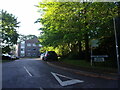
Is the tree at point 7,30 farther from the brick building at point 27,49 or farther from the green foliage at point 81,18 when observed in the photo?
the brick building at point 27,49

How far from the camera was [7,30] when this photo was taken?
26359 millimetres

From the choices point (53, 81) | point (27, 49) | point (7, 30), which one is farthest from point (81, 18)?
point (27, 49)

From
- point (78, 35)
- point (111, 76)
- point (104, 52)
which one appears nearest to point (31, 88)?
point (111, 76)

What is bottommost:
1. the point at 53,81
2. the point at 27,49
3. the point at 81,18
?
the point at 53,81

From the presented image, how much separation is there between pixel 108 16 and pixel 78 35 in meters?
3.02

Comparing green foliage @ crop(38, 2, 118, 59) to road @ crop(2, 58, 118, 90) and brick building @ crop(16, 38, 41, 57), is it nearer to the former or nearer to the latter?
road @ crop(2, 58, 118, 90)

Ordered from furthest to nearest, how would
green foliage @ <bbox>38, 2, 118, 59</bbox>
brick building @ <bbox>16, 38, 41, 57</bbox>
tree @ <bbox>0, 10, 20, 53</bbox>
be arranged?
brick building @ <bbox>16, 38, 41, 57</bbox>, tree @ <bbox>0, 10, 20, 53</bbox>, green foliage @ <bbox>38, 2, 118, 59</bbox>

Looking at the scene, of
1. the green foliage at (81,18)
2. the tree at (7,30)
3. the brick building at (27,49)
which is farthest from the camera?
the brick building at (27,49)

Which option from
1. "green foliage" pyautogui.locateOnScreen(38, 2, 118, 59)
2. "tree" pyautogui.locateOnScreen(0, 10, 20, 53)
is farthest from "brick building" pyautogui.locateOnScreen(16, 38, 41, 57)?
"green foliage" pyautogui.locateOnScreen(38, 2, 118, 59)

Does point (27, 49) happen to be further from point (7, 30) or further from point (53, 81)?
point (53, 81)

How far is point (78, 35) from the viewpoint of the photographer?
1049cm

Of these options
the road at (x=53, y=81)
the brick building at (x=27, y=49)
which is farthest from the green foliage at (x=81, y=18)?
the brick building at (x=27, y=49)

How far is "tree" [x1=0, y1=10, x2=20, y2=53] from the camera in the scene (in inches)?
1014

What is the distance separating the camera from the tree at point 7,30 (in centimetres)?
2575
